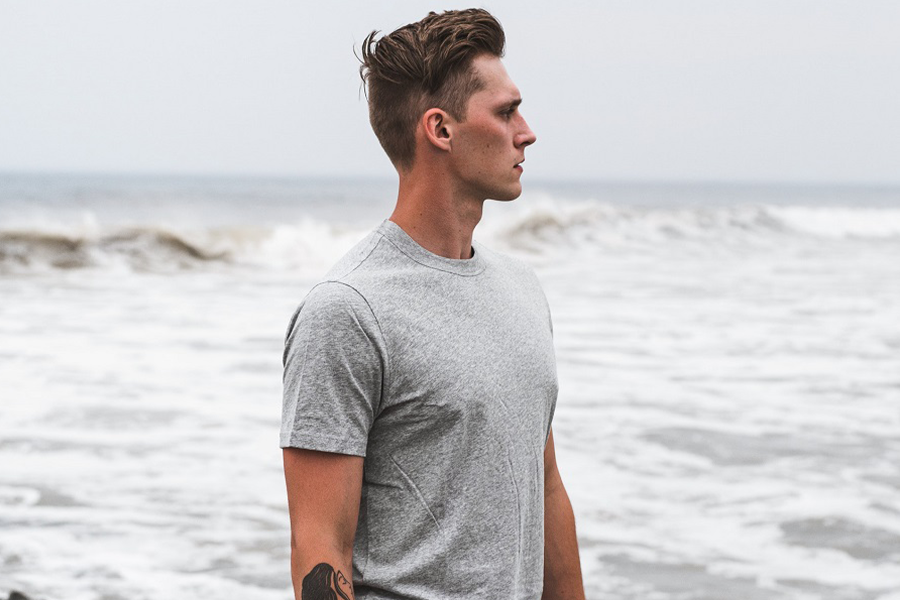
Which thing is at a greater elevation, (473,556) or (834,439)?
(473,556)

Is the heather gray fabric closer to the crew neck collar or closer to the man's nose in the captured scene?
the crew neck collar

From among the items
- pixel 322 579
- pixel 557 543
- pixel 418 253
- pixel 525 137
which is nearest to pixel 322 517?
pixel 322 579

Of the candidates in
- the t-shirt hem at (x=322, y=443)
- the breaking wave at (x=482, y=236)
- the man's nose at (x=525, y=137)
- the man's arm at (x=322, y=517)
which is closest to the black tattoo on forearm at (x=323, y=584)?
the man's arm at (x=322, y=517)

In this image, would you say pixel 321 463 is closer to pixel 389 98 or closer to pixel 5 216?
pixel 389 98

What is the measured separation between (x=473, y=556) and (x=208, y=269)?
1895 centimetres

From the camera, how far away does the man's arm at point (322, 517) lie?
68.8 inches

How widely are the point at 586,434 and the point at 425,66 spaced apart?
6.18m

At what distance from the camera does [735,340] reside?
12.1 metres

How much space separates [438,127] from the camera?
6.28ft

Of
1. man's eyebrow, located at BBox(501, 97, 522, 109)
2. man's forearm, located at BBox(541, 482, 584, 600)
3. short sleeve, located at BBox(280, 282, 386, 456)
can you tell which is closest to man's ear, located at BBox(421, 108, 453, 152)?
man's eyebrow, located at BBox(501, 97, 522, 109)

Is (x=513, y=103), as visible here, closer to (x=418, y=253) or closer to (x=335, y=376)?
(x=418, y=253)

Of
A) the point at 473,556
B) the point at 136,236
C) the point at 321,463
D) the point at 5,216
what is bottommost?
the point at 5,216

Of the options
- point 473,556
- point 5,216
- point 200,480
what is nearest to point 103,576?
point 200,480

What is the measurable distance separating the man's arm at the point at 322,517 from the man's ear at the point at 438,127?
572 mm
